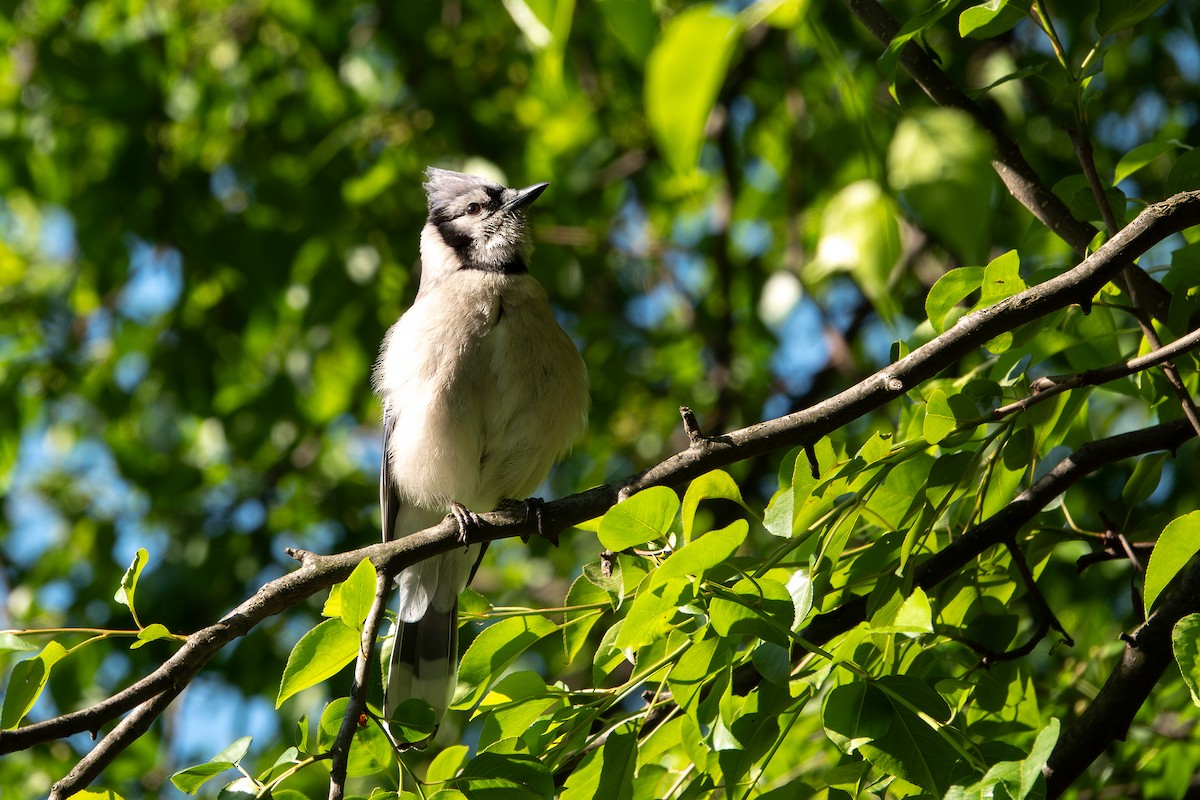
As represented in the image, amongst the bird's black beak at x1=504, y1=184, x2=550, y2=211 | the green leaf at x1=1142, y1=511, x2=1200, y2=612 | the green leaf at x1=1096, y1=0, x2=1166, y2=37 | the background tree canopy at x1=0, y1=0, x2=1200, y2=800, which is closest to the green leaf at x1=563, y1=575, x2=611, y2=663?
the background tree canopy at x1=0, y1=0, x2=1200, y2=800

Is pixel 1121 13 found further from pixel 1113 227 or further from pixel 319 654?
pixel 319 654

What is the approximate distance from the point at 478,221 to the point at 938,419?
3058mm

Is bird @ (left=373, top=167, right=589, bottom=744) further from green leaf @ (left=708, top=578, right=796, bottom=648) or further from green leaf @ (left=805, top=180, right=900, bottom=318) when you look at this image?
green leaf @ (left=805, top=180, right=900, bottom=318)

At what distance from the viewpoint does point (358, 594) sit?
158 centimetres

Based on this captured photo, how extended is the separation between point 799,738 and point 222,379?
147 inches

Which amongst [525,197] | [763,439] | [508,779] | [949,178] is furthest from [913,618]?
[525,197]

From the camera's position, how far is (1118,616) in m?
4.23

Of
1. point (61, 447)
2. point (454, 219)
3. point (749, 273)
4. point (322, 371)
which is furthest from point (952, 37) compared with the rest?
point (61, 447)

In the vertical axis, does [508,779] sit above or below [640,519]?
below

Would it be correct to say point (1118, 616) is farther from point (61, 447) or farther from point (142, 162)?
point (61, 447)

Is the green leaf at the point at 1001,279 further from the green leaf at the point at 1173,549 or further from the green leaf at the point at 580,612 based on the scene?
the green leaf at the point at 580,612

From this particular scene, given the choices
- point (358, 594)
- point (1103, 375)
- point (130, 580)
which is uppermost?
point (130, 580)

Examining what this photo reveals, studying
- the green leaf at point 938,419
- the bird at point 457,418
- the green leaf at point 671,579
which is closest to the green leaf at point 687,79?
the green leaf at point 671,579

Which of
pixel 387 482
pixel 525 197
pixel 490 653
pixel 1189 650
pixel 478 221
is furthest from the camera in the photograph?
pixel 478 221
